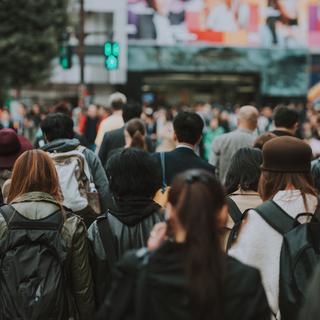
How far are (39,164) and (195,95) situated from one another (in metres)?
41.9

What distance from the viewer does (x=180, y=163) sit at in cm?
637

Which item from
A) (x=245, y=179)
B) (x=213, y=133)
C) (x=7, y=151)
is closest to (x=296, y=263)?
(x=245, y=179)

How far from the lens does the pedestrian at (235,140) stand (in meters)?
8.95

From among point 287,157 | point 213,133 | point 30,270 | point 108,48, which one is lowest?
point 213,133

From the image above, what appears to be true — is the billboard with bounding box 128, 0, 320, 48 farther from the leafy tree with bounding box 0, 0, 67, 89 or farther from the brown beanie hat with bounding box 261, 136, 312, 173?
the brown beanie hat with bounding box 261, 136, 312, 173

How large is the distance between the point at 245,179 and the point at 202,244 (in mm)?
2632

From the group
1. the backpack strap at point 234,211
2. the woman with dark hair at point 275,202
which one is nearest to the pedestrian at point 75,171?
the backpack strap at point 234,211

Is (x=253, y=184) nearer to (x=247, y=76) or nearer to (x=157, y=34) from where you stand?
(x=157, y=34)

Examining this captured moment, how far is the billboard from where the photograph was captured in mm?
42531

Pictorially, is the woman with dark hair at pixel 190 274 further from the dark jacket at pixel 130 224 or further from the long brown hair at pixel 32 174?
the long brown hair at pixel 32 174

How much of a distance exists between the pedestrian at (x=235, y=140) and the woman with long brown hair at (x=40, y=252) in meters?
4.35

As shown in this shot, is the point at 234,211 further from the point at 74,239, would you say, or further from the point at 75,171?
the point at 75,171

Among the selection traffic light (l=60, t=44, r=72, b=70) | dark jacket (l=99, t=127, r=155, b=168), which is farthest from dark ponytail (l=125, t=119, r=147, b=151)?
traffic light (l=60, t=44, r=72, b=70)

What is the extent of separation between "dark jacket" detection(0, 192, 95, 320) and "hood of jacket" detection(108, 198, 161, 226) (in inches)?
12.4
